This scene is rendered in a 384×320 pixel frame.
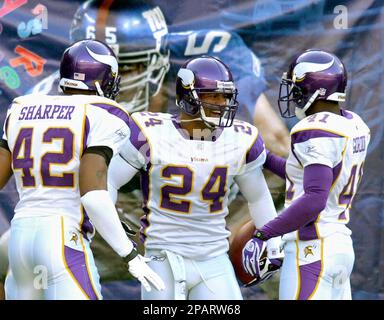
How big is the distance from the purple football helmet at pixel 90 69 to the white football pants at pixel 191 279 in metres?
0.90

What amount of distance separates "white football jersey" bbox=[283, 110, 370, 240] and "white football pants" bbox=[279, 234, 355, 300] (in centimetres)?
6

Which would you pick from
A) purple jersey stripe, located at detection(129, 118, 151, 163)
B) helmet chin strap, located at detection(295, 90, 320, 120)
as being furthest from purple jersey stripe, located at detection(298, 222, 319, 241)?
purple jersey stripe, located at detection(129, 118, 151, 163)

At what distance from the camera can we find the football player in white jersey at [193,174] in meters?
4.78

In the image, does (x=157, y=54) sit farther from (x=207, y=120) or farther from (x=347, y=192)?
(x=347, y=192)

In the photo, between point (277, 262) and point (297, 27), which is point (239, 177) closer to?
point (277, 262)

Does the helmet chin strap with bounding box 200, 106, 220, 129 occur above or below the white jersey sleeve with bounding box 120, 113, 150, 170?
above

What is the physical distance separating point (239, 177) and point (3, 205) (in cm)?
201

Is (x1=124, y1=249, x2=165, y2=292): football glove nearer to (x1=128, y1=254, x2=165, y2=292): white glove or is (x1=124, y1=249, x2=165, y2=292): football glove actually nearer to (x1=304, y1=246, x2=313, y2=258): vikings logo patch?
(x1=128, y1=254, x2=165, y2=292): white glove

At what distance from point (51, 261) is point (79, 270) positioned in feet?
0.45

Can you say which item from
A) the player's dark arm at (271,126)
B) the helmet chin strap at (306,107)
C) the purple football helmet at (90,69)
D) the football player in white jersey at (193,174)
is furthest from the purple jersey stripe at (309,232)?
the player's dark arm at (271,126)

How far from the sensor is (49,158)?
14.5 ft

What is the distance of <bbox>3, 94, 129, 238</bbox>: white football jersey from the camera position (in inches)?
175

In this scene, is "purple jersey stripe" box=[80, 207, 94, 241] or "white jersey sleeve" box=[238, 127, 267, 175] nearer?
"purple jersey stripe" box=[80, 207, 94, 241]

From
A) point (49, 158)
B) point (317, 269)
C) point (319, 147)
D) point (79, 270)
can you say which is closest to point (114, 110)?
point (49, 158)
